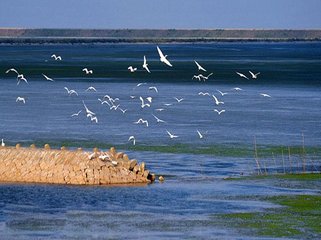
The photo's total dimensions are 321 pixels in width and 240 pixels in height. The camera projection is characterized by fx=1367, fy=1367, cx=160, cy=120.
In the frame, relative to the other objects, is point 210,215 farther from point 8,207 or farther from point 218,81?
point 218,81

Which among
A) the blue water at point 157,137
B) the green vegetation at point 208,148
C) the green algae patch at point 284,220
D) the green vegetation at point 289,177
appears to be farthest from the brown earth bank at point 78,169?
the green vegetation at point 208,148

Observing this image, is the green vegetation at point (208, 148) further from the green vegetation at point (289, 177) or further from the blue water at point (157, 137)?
the green vegetation at point (289, 177)

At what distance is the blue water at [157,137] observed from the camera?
34.8 metres

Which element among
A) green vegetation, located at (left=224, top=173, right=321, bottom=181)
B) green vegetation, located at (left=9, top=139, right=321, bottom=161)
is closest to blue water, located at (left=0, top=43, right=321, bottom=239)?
green vegetation, located at (left=9, top=139, right=321, bottom=161)

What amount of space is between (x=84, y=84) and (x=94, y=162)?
60107mm

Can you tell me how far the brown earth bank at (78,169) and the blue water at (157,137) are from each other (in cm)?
56

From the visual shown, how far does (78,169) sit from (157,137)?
1578 cm

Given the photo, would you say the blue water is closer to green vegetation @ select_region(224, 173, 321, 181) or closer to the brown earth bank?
the brown earth bank

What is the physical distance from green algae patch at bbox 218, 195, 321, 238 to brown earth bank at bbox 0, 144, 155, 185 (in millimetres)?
4499

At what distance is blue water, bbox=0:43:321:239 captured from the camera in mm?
34812

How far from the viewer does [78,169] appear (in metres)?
40.3

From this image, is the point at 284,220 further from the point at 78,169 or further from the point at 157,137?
the point at 157,137

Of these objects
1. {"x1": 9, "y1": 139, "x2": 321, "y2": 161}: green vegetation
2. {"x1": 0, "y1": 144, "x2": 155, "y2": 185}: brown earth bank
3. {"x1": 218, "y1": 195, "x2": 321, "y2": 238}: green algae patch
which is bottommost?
{"x1": 218, "y1": 195, "x2": 321, "y2": 238}: green algae patch

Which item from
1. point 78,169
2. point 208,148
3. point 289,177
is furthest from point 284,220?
point 208,148
